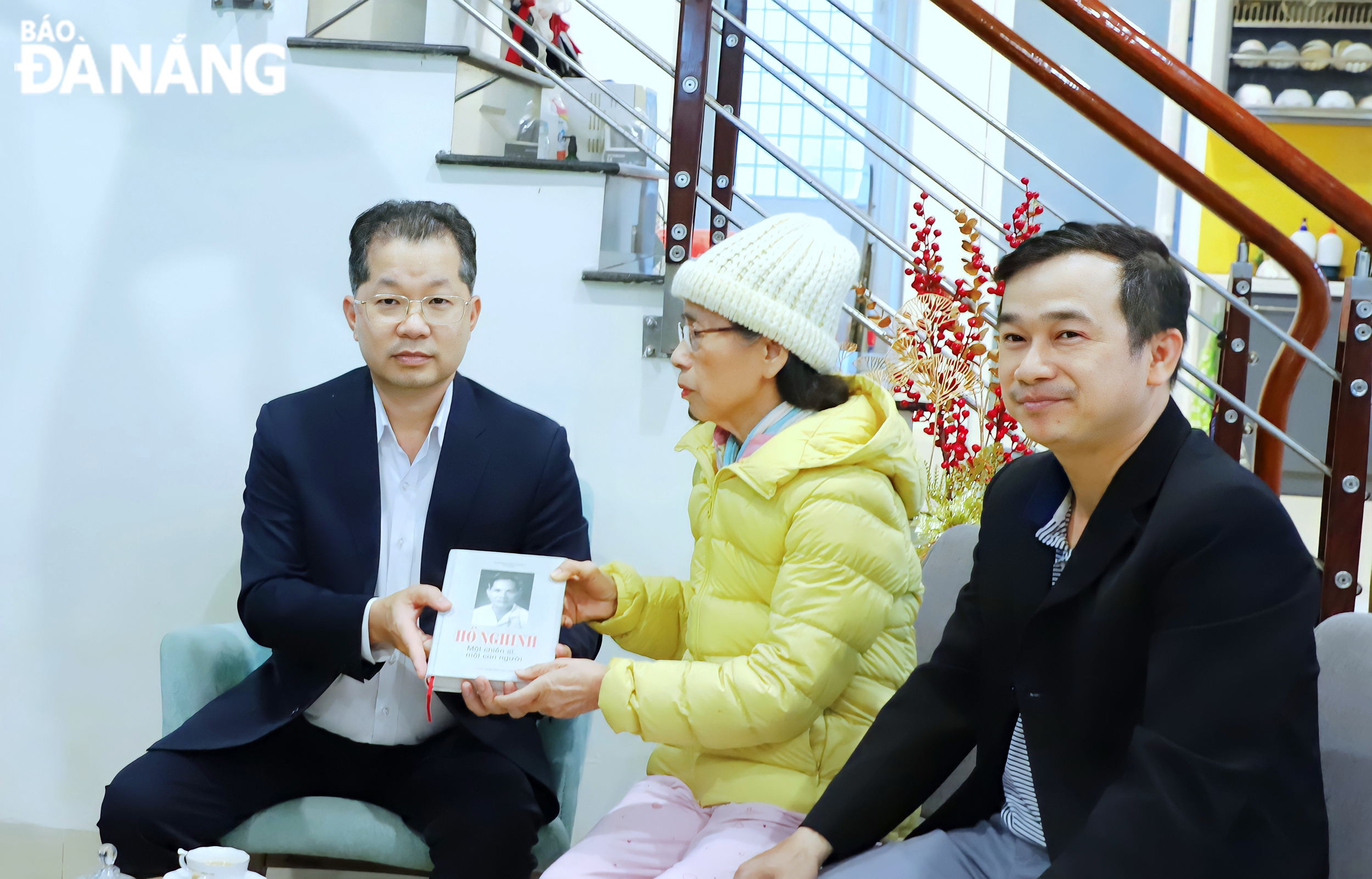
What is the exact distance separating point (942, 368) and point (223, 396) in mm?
1490

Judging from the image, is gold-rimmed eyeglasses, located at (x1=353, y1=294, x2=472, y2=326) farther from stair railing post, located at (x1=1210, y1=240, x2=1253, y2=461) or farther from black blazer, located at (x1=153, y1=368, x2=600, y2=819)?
stair railing post, located at (x1=1210, y1=240, x2=1253, y2=461)

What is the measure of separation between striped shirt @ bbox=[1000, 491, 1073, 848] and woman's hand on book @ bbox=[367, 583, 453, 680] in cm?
77

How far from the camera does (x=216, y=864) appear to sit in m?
1.29

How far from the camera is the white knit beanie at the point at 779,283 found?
5.50ft

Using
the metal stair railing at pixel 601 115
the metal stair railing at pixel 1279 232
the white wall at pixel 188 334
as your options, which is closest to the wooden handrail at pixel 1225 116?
the metal stair railing at pixel 1279 232

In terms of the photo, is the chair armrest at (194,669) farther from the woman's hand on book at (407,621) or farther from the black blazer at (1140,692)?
the black blazer at (1140,692)

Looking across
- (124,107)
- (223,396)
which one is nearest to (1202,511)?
(223,396)

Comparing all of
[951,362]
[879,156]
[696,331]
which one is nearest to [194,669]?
[696,331]

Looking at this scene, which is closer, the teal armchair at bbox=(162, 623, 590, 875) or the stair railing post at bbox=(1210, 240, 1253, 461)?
the teal armchair at bbox=(162, 623, 590, 875)

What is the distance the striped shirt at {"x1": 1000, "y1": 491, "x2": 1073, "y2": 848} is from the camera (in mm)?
1365

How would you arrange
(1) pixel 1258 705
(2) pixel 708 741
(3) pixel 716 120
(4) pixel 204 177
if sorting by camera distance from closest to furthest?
1. (1) pixel 1258 705
2. (2) pixel 708 741
3. (3) pixel 716 120
4. (4) pixel 204 177

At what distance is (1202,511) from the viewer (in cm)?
115

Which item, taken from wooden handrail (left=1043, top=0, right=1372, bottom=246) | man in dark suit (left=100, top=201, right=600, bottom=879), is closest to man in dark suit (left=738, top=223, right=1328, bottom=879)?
man in dark suit (left=100, top=201, right=600, bottom=879)

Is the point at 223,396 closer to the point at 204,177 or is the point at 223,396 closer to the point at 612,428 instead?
the point at 204,177
